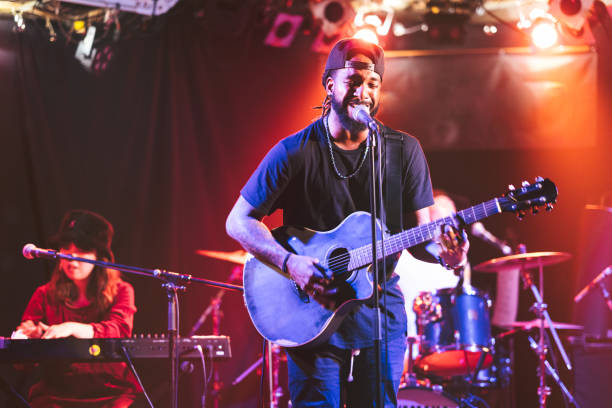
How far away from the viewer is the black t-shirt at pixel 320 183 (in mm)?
3557

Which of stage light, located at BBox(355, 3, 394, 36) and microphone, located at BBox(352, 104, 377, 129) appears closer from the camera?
microphone, located at BBox(352, 104, 377, 129)

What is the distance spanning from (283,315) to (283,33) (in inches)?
190

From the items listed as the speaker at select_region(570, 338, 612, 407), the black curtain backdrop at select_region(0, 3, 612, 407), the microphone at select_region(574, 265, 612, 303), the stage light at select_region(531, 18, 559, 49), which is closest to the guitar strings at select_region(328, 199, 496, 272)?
the black curtain backdrop at select_region(0, 3, 612, 407)

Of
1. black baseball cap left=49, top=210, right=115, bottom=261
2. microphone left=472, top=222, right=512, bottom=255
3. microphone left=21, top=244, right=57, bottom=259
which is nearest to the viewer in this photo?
microphone left=21, top=244, right=57, bottom=259

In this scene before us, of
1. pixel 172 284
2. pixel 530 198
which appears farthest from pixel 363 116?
pixel 172 284

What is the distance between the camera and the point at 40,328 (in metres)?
5.74

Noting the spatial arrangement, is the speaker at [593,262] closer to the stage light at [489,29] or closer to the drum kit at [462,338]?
the drum kit at [462,338]

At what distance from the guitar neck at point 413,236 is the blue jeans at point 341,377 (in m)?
0.43

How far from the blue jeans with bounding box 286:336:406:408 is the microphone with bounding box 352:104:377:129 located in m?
1.06

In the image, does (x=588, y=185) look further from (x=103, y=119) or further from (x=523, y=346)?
(x=103, y=119)

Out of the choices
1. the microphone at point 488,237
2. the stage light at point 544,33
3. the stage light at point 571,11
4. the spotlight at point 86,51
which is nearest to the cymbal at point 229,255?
the spotlight at point 86,51

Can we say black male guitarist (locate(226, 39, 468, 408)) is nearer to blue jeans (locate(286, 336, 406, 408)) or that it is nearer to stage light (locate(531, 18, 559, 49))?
blue jeans (locate(286, 336, 406, 408))

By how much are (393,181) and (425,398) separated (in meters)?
3.60

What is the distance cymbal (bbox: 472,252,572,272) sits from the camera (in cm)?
665
